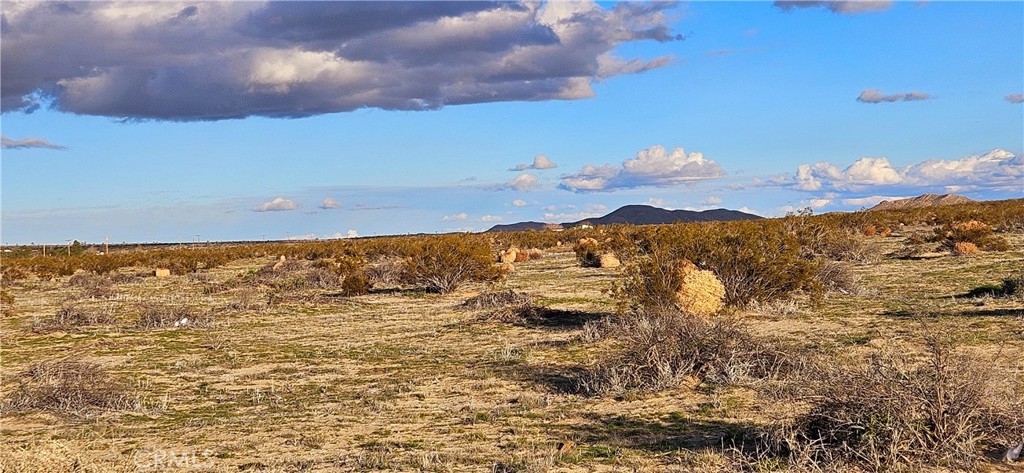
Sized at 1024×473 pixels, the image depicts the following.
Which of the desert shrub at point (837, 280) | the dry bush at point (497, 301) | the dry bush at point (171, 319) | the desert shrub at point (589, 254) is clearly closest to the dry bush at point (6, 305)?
the dry bush at point (171, 319)

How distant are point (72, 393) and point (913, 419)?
9761 millimetres

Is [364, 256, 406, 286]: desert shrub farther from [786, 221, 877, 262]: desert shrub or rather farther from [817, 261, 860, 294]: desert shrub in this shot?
[786, 221, 877, 262]: desert shrub

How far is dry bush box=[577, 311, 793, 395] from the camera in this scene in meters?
10.5

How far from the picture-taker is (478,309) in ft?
66.7

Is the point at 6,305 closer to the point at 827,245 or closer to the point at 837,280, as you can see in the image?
the point at 837,280

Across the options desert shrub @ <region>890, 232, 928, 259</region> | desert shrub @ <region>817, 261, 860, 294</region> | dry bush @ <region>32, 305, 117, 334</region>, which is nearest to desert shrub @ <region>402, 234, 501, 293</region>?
dry bush @ <region>32, 305, 117, 334</region>

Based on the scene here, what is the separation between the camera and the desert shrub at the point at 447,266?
26.2 metres

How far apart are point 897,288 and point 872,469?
1514 cm

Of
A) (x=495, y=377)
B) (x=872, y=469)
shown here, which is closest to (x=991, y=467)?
(x=872, y=469)

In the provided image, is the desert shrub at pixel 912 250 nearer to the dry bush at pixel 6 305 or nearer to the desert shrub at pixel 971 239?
the desert shrub at pixel 971 239

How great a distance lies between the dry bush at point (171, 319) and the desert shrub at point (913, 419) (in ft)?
50.5

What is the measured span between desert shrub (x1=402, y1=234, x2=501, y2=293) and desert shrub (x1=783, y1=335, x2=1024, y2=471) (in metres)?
19.3

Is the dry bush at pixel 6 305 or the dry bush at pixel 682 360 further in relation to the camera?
the dry bush at pixel 6 305

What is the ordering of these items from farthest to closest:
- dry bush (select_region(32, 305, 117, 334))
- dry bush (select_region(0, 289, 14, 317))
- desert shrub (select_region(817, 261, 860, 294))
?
dry bush (select_region(0, 289, 14, 317)) → desert shrub (select_region(817, 261, 860, 294)) → dry bush (select_region(32, 305, 117, 334))
